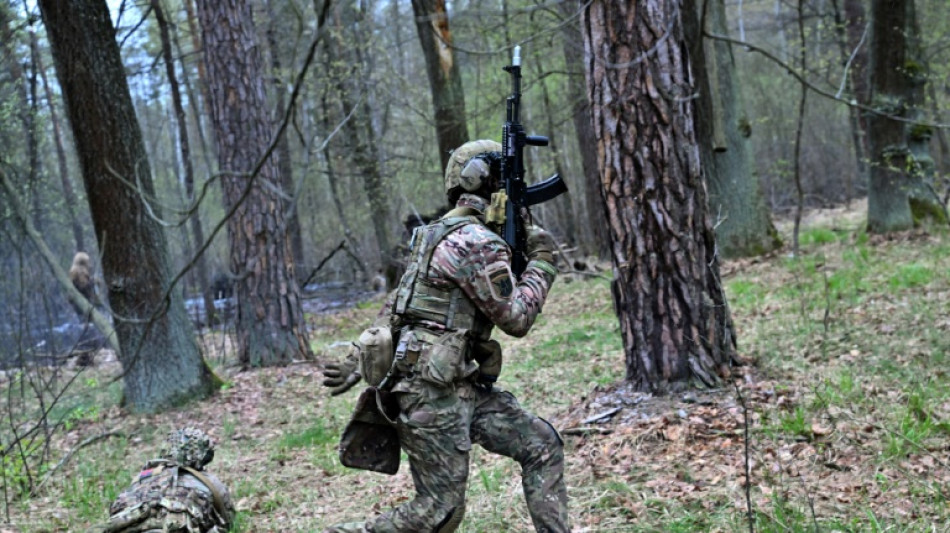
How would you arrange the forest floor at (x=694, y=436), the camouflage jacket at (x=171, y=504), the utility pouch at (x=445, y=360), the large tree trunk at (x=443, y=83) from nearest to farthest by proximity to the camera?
the utility pouch at (x=445, y=360) < the camouflage jacket at (x=171, y=504) < the forest floor at (x=694, y=436) < the large tree trunk at (x=443, y=83)

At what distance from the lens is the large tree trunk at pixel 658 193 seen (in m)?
5.39

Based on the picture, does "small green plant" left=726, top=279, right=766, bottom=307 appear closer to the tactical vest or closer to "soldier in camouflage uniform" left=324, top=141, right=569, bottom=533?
"soldier in camouflage uniform" left=324, top=141, right=569, bottom=533

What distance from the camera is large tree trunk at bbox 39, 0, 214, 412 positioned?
768 cm

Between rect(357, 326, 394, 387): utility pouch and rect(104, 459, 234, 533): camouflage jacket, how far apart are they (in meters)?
1.43

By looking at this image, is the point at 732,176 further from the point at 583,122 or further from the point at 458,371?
the point at 458,371

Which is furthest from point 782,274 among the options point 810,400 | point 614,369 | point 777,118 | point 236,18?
point 777,118

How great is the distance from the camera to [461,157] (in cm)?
379

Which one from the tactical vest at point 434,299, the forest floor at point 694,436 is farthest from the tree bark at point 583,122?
the tactical vest at point 434,299

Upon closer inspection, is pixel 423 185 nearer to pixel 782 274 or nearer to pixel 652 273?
pixel 782 274

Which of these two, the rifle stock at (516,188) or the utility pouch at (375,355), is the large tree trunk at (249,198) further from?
the utility pouch at (375,355)

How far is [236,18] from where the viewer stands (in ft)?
32.1

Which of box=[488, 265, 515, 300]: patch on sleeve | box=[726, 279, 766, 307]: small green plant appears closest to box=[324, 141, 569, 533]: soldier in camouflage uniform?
box=[488, 265, 515, 300]: patch on sleeve

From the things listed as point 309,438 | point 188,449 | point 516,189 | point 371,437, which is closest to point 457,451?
point 371,437

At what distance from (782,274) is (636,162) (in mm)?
5300
